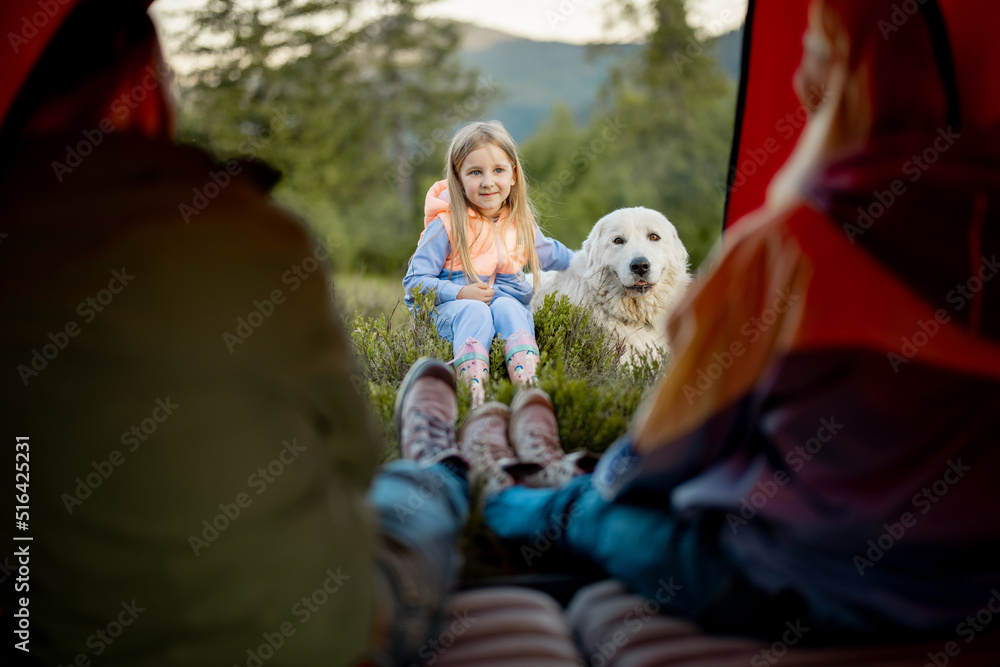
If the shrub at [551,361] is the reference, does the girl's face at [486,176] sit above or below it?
above

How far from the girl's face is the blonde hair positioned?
22 millimetres

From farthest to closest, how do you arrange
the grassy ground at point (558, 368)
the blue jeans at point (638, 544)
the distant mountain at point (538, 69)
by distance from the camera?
the distant mountain at point (538, 69)
the grassy ground at point (558, 368)
the blue jeans at point (638, 544)

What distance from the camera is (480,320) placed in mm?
3463

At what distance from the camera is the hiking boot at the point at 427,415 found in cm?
201

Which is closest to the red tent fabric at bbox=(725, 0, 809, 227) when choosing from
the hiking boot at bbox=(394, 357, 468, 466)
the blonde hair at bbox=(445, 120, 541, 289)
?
the blonde hair at bbox=(445, 120, 541, 289)

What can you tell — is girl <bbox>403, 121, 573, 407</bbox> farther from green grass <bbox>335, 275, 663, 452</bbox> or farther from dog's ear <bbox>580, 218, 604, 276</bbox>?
dog's ear <bbox>580, 218, 604, 276</bbox>

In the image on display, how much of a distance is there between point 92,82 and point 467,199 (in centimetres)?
255

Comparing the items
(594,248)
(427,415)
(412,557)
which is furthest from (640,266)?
(412,557)

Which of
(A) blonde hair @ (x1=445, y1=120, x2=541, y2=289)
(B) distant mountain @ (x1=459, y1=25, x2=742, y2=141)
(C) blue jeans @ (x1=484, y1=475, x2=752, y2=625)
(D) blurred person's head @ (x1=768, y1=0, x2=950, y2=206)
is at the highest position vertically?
(D) blurred person's head @ (x1=768, y1=0, x2=950, y2=206)

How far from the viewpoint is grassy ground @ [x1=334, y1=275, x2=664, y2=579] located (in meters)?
2.59

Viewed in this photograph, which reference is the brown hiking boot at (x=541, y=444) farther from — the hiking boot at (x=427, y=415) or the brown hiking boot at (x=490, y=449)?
the hiking boot at (x=427, y=415)

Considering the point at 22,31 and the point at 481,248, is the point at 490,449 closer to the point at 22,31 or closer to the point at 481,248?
the point at 22,31

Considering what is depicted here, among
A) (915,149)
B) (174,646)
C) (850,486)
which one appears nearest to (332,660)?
(174,646)

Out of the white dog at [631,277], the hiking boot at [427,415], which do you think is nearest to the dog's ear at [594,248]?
the white dog at [631,277]
